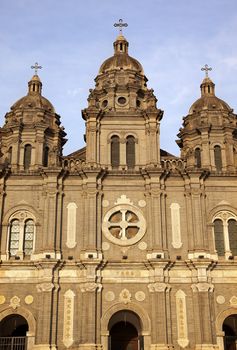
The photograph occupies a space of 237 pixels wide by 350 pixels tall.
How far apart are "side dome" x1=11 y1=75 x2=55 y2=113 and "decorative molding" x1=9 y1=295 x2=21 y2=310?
14543mm

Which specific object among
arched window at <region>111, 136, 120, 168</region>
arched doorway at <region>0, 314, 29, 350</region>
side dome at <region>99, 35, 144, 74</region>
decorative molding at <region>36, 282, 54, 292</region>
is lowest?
arched doorway at <region>0, 314, 29, 350</region>

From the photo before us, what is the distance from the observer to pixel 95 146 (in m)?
A: 36.0

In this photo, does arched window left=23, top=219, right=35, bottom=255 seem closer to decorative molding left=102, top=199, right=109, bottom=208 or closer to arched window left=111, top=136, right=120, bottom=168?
decorative molding left=102, top=199, right=109, bottom=208

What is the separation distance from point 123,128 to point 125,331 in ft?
45.3

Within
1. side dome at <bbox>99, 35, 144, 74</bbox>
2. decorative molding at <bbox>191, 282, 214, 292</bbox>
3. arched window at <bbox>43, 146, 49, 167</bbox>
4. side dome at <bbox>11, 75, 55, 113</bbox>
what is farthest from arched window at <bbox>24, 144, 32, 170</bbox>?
decorative molding at <bbox>191, 282, 214, 292</bbox>

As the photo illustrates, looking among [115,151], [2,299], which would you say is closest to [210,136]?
[115,151]

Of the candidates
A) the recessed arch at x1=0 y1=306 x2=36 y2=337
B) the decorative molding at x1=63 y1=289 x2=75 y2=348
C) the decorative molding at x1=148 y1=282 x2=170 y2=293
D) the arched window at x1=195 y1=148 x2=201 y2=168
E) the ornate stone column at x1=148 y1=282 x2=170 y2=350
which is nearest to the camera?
the ornate stone column at x1=148 y1=282 x2=170 y2=350

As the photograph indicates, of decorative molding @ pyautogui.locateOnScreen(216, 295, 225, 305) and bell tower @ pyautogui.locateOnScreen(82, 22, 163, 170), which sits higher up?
bell tower @ pyautogui.locateOnScreen(82, 22, 163, 170)

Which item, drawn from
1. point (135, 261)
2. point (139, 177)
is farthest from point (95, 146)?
point (135, 261)

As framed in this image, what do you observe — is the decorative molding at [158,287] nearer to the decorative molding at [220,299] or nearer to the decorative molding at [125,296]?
the decorative molding at [125,296]

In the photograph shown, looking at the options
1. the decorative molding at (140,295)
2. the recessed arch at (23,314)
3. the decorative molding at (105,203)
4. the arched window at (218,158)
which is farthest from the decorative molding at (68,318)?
the arched window at (218,158)

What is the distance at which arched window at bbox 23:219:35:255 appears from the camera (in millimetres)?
33531

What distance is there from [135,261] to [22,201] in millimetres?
8455

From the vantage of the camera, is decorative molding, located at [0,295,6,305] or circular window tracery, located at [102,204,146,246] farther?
circular window tracery, located at [102,204,146,246]
